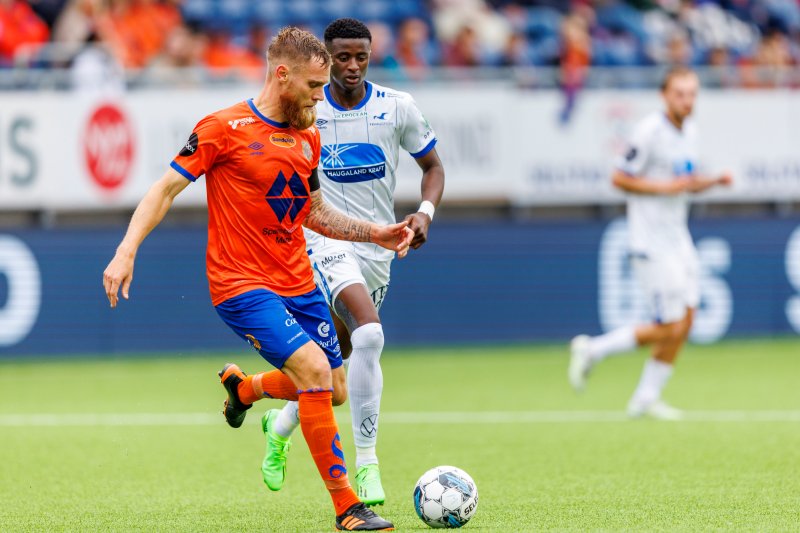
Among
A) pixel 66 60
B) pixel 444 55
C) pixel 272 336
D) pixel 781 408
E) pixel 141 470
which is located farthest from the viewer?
pixel 444 55

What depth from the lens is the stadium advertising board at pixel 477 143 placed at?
51.8 feet

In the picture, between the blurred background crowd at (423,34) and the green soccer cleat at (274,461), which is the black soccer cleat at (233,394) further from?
the blurred background crowd at (423,34)

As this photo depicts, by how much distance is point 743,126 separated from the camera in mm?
17734

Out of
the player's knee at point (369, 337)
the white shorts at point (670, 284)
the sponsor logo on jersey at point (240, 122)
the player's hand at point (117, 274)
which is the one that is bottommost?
the white shorts at point (670, 284)

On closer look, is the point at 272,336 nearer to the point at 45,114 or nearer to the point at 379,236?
the point at 379,236

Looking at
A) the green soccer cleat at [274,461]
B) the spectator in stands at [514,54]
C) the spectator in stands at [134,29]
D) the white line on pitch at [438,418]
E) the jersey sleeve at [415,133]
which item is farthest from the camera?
the spectator in stands at [514,54]

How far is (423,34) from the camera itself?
18.4 metres

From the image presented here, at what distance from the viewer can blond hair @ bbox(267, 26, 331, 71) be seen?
6.56m

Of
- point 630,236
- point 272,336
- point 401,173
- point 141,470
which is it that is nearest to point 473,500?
point 272,336

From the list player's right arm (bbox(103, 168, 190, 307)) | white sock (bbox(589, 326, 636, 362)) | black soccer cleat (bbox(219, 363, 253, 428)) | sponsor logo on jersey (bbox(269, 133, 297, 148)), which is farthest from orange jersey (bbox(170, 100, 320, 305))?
white sock (bbox(589, 326, 636, 362))

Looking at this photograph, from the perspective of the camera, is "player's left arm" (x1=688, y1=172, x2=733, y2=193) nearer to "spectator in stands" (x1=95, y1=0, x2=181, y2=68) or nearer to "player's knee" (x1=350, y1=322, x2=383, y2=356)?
"player's knee" (x1=350, y1=322, x2=383, y2=356)

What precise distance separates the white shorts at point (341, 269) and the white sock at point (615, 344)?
4416 millimetres

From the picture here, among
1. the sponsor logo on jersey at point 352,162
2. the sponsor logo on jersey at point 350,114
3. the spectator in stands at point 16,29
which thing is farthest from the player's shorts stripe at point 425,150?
the spectator in stands at point 16,29

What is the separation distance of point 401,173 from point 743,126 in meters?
4.66
